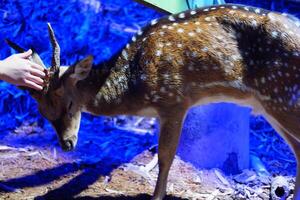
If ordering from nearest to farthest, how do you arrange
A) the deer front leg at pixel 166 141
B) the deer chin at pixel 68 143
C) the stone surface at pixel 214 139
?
the deer front leg at pixel 166 141, the deer chin at pixel 68 143, the stone surface at pixel 214 139

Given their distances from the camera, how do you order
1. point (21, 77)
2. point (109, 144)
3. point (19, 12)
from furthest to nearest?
point (19, 12)
point (109, 144)
point (21, 77)

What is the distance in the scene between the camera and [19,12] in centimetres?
750

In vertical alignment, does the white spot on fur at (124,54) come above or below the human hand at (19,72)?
below

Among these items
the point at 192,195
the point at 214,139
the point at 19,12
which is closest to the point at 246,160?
the point at 214,139

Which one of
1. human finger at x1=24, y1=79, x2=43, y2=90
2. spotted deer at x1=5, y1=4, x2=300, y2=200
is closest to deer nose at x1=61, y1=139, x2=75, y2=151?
spotted deer at x1=5, y1=4, x2=300, y2=200

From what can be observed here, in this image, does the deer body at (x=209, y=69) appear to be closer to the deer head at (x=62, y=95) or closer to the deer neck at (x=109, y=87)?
the deer neck at (x=109, y=87)

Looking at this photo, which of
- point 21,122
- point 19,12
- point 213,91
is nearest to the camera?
point 213,91

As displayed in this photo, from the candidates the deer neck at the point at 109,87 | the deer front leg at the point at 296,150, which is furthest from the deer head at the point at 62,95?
the deer front leg at the point at 296,150

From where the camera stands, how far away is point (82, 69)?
14.7 feet

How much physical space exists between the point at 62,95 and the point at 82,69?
290 mm

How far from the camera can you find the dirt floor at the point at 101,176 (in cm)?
484

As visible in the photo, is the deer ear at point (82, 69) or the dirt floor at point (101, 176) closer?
the deer ear at point (82, 69)

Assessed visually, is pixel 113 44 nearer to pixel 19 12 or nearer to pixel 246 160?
pixel 19 12

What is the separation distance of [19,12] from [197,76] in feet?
12.3
